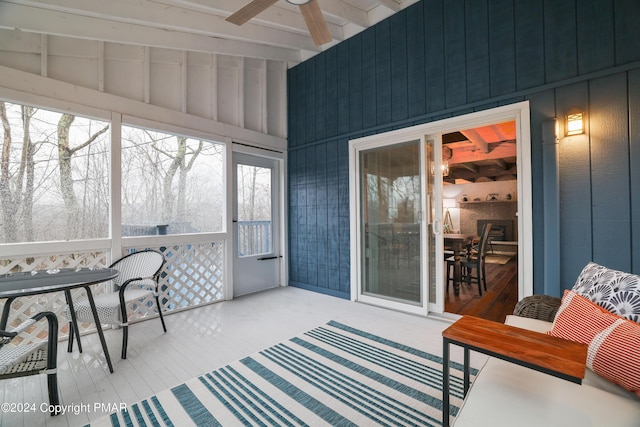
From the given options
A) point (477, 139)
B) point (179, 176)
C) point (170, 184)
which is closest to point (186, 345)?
point (170, 184)

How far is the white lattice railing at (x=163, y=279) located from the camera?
8.11 feet

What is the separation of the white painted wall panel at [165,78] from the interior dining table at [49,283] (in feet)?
6.81

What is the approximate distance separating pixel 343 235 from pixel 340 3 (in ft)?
9.26

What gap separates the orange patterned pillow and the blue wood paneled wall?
4.50 feet

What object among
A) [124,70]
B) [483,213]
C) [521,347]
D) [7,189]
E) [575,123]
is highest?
[124,70]

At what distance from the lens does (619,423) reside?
0.91m

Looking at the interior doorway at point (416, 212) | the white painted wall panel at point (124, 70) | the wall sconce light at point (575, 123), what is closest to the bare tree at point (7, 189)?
the white painted wall panel at point (124, 70)

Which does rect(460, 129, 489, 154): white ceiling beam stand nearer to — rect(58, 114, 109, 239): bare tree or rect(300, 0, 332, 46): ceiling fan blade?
rect(300, 0, 332, 46): ceiling fan blade

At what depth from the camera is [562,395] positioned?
106 cm

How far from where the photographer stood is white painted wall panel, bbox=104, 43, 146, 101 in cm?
295

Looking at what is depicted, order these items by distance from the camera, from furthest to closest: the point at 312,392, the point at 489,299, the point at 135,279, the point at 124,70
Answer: the point at 489,299
the point at 124,70
the point at 135,279
the point at 312,392

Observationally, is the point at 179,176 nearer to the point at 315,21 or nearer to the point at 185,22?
the point at 185,22

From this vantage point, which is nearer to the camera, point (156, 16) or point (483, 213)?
point (156, 16)

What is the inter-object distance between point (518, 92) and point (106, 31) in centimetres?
392
